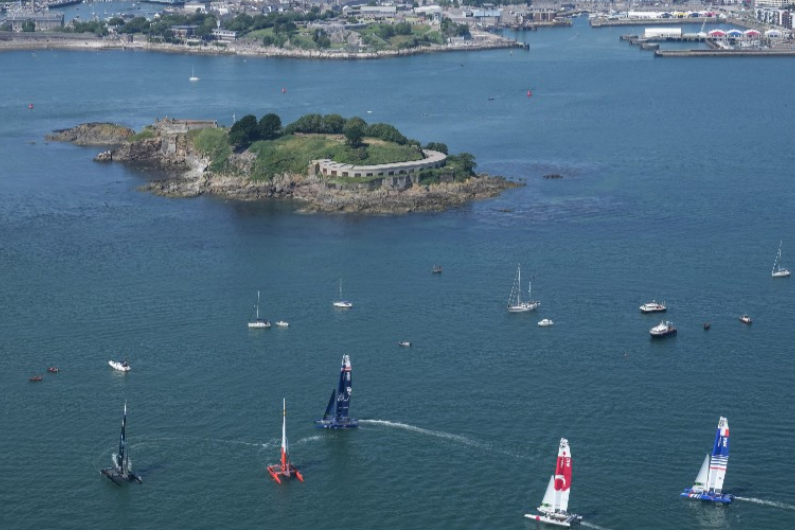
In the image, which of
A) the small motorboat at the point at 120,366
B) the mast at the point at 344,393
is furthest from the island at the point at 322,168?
the mast at the point at 344,393

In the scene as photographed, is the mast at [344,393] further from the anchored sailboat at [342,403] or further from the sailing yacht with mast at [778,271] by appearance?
the sailing yacht with mast at [778,271]

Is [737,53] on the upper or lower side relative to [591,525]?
upper

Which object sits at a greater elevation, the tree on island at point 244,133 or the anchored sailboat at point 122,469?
the tree on island at point 244,133

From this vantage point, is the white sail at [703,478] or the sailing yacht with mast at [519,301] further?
the sailing yacht with mast at [519,301]

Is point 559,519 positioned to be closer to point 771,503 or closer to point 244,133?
point 771,503

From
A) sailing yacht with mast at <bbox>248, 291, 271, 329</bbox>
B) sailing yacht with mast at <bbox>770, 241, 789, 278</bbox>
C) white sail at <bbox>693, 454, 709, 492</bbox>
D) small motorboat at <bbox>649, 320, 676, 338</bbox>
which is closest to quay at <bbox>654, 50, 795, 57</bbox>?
sailing yacht with mast at <bbox>770, 241, 789, 278</bbox>

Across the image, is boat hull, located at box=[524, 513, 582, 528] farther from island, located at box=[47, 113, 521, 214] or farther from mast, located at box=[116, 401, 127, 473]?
island, located at box=[47, 113, 521, 214]

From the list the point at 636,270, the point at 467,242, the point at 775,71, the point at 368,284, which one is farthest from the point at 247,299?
the point at 775,71

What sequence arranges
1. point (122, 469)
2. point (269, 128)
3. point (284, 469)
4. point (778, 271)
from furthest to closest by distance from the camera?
point (269, 128) → point (778, 271) → point (284, 469) → point (122, 469)

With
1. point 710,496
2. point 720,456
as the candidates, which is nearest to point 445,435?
point 710,496
